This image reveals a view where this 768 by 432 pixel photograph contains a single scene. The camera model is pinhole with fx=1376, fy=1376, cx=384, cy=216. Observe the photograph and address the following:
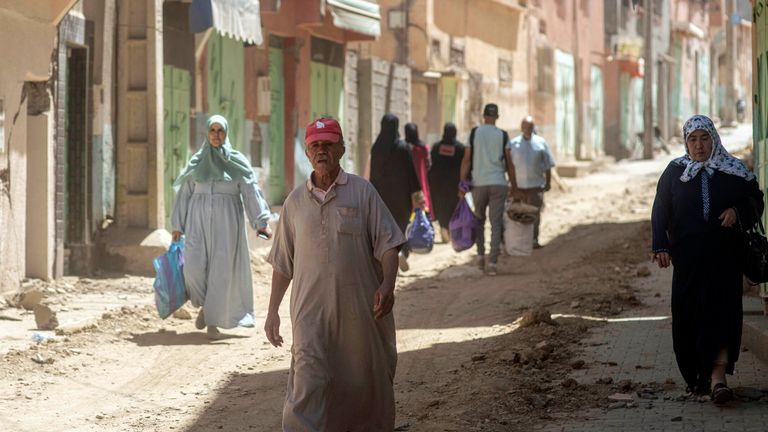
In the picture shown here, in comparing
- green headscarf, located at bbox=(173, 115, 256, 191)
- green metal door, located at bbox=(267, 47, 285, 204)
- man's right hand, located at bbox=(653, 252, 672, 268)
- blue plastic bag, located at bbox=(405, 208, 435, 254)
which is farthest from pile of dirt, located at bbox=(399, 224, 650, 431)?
green metal door, located at bbox=(267, 47, 285, 204)

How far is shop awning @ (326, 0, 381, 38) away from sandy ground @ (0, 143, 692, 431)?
518 cm

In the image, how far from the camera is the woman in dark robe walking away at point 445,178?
52.1ft

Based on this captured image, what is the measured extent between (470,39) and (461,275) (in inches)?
555

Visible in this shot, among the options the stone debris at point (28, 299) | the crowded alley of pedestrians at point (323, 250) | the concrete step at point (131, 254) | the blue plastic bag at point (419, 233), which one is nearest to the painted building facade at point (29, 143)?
the crowded alley of pedestrians at point (323, 250)

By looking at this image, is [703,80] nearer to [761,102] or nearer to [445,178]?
[445,178]

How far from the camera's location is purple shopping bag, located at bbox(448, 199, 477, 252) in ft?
45.4

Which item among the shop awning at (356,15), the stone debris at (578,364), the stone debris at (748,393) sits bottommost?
the stone debris at (748,393)

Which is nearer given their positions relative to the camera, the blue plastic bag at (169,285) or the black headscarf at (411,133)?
the blue plastic bag at (169,285)

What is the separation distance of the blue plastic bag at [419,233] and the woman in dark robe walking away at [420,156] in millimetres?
1380

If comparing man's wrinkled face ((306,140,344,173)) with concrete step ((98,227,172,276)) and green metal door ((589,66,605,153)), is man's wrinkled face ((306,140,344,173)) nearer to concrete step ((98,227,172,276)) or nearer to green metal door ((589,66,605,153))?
concrete step ((98,227,172,276))

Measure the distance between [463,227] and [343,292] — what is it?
830 centimetres

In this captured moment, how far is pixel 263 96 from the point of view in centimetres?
1727

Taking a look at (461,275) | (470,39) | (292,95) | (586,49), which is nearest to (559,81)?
(586,49)

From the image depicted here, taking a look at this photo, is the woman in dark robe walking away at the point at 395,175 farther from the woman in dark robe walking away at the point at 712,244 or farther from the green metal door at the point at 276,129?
the woman in dark robe walking away at the point at 712,244
